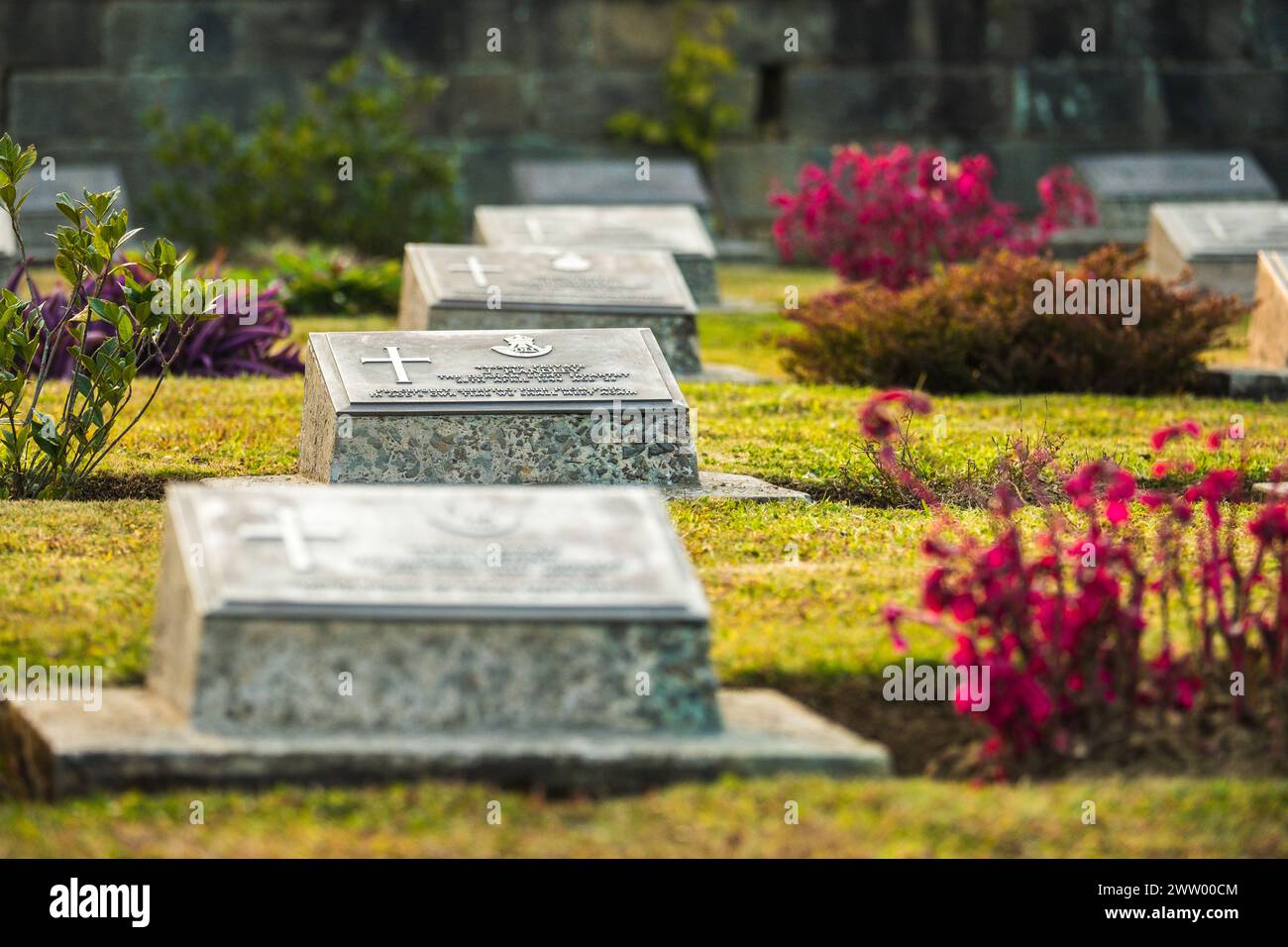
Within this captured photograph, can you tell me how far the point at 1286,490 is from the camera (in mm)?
6184

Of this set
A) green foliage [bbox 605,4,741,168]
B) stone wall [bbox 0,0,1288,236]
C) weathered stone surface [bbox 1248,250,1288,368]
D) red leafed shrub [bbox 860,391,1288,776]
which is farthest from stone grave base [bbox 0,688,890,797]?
green foliage [bbox 605,4,741,168]

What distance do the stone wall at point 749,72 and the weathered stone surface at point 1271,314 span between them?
22.9 ft

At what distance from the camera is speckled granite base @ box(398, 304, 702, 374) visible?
10156 mm

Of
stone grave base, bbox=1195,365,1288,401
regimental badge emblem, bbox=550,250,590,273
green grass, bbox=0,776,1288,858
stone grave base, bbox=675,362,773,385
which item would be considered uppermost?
regimental badge emblem, bbox=550,250,590,273

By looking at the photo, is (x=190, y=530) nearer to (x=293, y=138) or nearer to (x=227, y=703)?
(x=227, y=703)

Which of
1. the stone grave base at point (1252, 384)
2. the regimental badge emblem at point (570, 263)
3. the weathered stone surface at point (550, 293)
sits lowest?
the stone grave base at point (1252, 384)

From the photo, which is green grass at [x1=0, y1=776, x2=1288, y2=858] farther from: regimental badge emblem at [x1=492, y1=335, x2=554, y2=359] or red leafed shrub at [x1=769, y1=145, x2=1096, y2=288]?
red leafed shrub at [x1=769, y1=145, x2=1096, y2=288]

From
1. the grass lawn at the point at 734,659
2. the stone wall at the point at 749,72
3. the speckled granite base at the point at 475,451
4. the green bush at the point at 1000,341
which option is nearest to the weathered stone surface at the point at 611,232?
the green bush at the point at 1000,341

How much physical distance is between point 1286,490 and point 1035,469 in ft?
3.76

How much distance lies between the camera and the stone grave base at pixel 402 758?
4.41 m

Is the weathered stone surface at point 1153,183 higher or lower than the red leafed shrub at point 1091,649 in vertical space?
higher

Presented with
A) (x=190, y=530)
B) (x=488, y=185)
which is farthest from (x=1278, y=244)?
(x=190, y=530)

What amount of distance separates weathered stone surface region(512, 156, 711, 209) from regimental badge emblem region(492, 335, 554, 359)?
28.7 feet

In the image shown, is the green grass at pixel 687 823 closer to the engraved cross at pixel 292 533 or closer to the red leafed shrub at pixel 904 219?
the engraved cross at pixel 292 533
